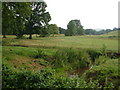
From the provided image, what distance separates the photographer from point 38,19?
24719 millimetres

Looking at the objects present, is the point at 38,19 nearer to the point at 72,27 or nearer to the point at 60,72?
the point at 72,27

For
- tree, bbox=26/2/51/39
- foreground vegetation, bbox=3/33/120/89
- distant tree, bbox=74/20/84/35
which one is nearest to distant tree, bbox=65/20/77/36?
distant tree, bbox=74/20/84/35

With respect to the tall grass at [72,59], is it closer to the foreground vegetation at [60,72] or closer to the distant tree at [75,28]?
the foreground vegetation at [60,72]

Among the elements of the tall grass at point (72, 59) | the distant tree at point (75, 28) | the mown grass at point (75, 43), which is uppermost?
the distant tree at point (75, 28)

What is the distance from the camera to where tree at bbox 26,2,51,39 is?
81.3 feet

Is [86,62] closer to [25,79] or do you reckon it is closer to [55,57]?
[55,57]

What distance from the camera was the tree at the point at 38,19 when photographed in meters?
24.8

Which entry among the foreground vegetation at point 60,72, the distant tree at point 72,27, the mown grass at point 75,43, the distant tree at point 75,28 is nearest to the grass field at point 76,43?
the mown grass at point 75,43

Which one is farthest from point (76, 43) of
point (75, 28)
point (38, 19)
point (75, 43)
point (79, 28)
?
point (79, 28)

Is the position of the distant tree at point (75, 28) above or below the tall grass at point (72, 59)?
above

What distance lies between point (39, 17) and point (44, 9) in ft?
5.61

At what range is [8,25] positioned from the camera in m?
9.38

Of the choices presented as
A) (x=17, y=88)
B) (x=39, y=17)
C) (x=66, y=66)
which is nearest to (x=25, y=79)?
(x=17, y=88)

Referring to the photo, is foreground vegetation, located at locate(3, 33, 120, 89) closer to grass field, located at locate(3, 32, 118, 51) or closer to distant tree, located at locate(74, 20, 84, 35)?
grass field, located at locate(3, 32, 118, 51)
